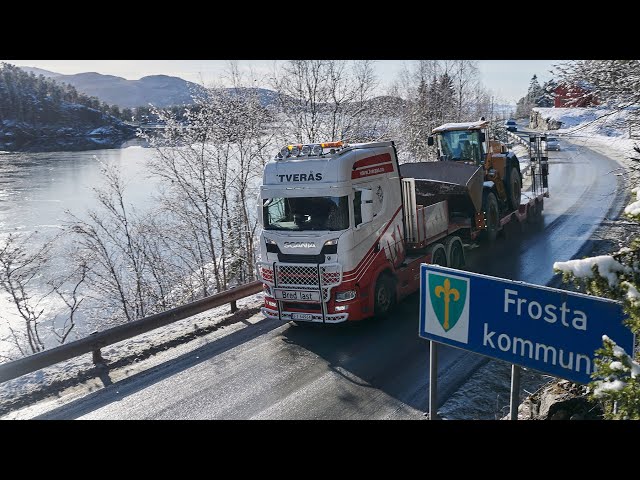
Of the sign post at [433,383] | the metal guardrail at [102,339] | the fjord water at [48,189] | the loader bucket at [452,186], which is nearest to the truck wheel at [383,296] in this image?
the metal guardrail at [102,339]

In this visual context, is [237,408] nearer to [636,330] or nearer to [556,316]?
[556,316]

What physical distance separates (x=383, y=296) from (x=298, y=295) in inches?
71.2

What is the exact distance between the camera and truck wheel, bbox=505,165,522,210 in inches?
715

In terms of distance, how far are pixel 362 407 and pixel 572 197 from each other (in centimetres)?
2076

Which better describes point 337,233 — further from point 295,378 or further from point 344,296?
point 295,378

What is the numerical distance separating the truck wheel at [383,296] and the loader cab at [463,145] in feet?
23.8

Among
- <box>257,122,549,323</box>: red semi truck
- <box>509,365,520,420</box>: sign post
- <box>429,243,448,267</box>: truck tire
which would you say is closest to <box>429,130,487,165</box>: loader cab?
<box>429,243,448,267</box>: truck tire

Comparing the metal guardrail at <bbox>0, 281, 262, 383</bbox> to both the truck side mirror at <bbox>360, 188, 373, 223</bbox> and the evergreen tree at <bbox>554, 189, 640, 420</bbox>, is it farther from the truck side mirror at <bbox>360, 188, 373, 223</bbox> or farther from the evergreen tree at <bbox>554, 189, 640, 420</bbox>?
the evergreen tree at <bbox>554, 189, 640, 420</bbox>

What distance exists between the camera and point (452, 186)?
48.9ft

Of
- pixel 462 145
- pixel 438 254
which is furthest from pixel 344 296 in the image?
pixel 462 145

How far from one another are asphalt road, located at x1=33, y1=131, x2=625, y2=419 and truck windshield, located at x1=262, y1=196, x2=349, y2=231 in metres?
2.09

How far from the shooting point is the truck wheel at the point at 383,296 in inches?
420

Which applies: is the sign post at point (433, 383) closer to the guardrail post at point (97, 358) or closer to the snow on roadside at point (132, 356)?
the snow on roadside at point (132, 356)
